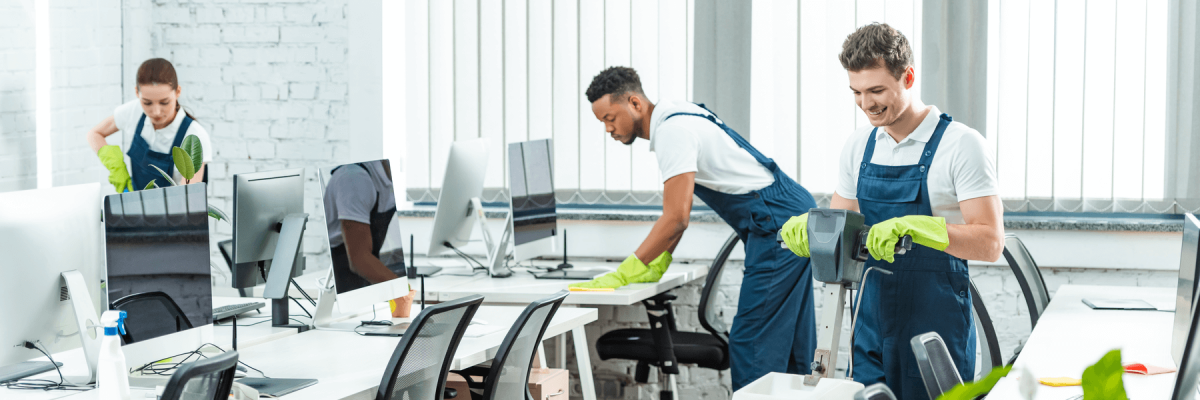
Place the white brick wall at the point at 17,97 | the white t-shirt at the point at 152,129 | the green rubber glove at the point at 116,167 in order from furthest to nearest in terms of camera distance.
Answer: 1. the white t-shirt at the point at 152,129
2. the white brick wall at the point at 17,97
3. the green rubber glove at the point at 116,167

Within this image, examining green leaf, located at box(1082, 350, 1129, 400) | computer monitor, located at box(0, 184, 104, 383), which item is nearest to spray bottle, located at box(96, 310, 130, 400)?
computer monitor, located at box(0, 184, 104, 383)

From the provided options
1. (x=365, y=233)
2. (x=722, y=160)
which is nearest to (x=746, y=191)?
(x=722, y=160)

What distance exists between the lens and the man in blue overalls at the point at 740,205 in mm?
3199

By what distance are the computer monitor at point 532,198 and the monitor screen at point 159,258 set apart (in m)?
1.50

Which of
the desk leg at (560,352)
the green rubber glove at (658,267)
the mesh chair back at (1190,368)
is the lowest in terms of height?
the desk leg at (560,352)

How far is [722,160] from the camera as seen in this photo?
10.7ft

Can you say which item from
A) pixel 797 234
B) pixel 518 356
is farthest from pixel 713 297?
pixel 797 234

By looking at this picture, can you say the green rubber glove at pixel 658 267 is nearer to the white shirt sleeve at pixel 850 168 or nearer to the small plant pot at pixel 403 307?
the small plant pot at pixel 403 307

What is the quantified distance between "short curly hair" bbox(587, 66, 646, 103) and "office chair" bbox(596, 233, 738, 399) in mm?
645

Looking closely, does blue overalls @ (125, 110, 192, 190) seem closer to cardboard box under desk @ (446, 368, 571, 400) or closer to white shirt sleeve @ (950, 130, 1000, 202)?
cardboard box under desk @ (446, 368, 571, 400)

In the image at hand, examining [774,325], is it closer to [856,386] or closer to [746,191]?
[746,191]

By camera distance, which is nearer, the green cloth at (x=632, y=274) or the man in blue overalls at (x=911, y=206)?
the man in blue overalls at (x=911, y=206)

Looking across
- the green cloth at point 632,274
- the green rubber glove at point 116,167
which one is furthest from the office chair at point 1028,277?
the green rubber glove at point 116,167

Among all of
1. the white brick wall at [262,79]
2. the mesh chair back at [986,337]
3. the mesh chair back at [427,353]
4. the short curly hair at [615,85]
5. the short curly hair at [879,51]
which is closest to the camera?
the mesh chair back at [427,353]
